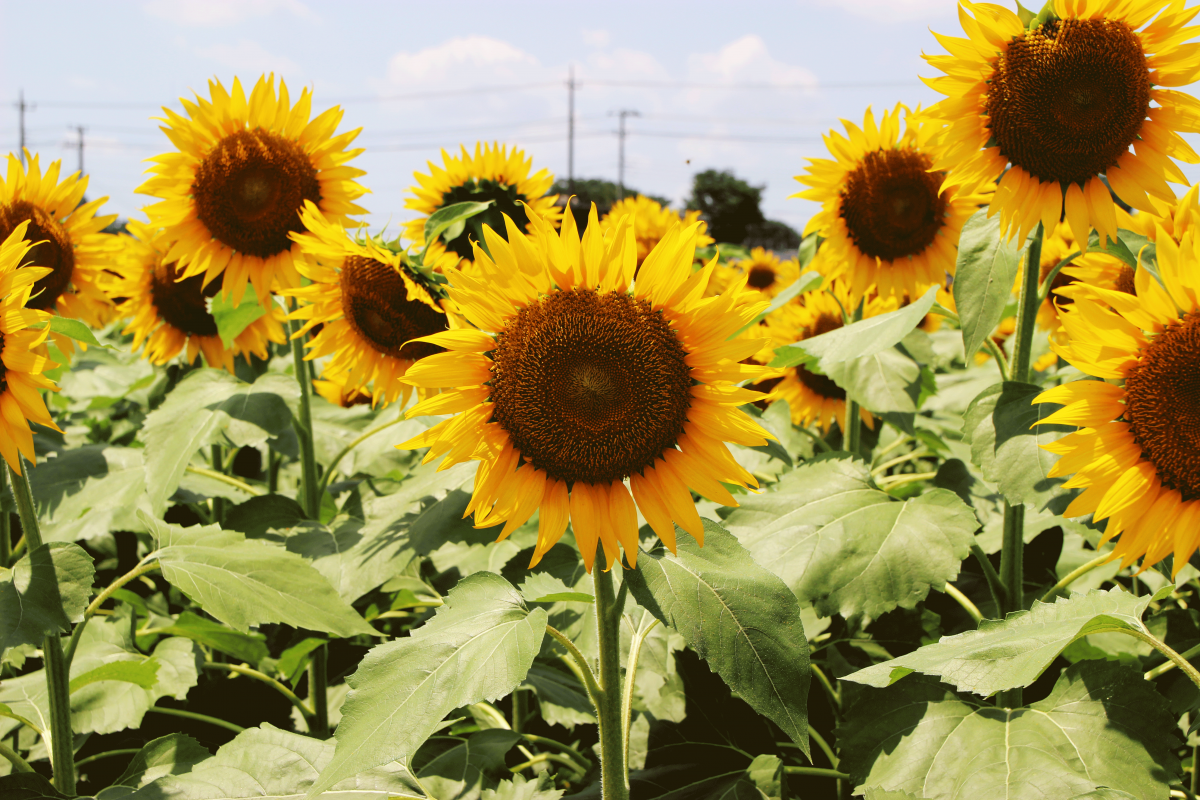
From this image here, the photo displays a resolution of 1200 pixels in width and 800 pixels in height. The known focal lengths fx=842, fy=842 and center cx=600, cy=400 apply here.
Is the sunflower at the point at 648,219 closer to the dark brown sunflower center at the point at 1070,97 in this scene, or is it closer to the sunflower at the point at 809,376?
the sunflower at the point at 809,376

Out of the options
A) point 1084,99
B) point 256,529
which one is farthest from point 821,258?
point 256,529

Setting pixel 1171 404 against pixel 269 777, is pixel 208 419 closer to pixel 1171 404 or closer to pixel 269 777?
pixel 269 777

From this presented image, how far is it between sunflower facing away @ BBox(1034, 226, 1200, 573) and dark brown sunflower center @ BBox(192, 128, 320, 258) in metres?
2.49

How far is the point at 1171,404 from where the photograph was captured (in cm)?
178

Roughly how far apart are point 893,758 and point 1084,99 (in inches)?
66.3

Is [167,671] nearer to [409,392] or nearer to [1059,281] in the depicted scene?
[409,392]

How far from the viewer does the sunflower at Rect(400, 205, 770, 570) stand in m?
1.62

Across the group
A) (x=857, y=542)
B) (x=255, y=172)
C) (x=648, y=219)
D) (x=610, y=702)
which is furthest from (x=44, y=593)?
(x=648, y=219)

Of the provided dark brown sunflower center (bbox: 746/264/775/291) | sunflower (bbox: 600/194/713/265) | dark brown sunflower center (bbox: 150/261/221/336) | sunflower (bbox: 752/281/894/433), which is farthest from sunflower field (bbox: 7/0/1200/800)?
dark brown sunflower center (bbox: 746/264/775/291)

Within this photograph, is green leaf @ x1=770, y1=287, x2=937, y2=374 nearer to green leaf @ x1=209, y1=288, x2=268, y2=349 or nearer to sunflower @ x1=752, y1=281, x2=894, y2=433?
sunflower @ x1=752, y1=281, x2=894, y2=433

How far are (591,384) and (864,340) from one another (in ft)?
3.01

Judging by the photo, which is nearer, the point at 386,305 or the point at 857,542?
the point at 857,542

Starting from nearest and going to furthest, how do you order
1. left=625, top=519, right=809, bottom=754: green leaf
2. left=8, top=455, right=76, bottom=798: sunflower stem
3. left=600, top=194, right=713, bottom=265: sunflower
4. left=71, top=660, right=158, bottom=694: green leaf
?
left=625, top=519, right=809, bottom=754: green leaf < left=8, top=455, right=76, bottom=798: sunflower stem < left=71, top=660, right=158, bottom=694: green leaf < left=600, top=194, right=713, bottom=265: sunflower

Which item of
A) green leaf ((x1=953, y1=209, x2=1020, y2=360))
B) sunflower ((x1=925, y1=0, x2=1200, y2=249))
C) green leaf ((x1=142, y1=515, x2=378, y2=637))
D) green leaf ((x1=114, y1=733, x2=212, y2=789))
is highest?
sunflower ((x1=925, y1=0, x2=1200, y2=249))
